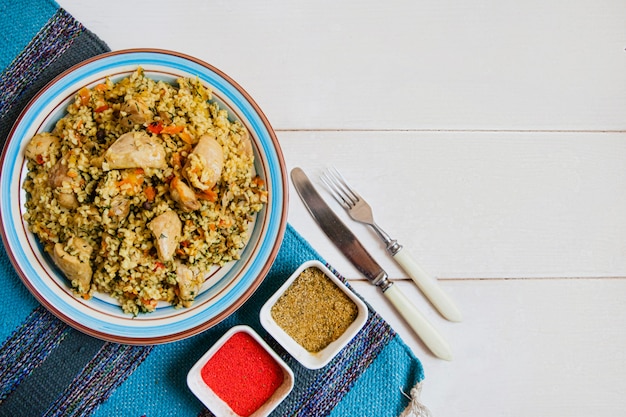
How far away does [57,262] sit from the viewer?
6.25 ft

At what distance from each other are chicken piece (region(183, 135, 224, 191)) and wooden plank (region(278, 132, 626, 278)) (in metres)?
0.52

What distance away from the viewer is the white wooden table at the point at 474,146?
233 centimetres

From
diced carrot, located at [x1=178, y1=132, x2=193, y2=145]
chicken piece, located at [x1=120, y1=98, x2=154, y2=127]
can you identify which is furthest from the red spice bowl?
chicken piece, located at [x1=120, y1=98, x2=154, y2=127]

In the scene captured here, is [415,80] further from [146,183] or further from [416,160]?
[146,183]

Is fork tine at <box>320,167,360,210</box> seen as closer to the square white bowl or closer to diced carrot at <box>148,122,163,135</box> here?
the square white bowl

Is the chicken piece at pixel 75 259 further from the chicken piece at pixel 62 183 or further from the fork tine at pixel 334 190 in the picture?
the fork tine at pixel 334 190

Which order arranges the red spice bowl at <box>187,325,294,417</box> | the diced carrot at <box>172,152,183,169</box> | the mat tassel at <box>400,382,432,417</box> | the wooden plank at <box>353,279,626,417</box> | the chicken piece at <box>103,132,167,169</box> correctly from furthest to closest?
1. the wooden plank at <box>353,279,626,417</box>
2. the mat tassel at <box>400,382,432,417</box>
3. the red spice bowl at <box>187,325,294,417</box>
4. the diced carrot at <box>172,152,183,169</box>
5. the chicken piece at <box>103,132,167,169</box>

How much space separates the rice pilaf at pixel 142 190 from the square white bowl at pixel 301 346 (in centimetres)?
24

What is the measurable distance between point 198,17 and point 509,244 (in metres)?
1.59

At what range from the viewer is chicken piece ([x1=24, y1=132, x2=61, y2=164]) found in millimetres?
1916

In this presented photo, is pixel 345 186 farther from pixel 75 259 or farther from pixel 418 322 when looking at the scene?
pixel 75 259

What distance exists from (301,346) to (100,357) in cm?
75

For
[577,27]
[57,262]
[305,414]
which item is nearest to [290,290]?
[305,414]

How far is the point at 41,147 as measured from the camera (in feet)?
6.29
